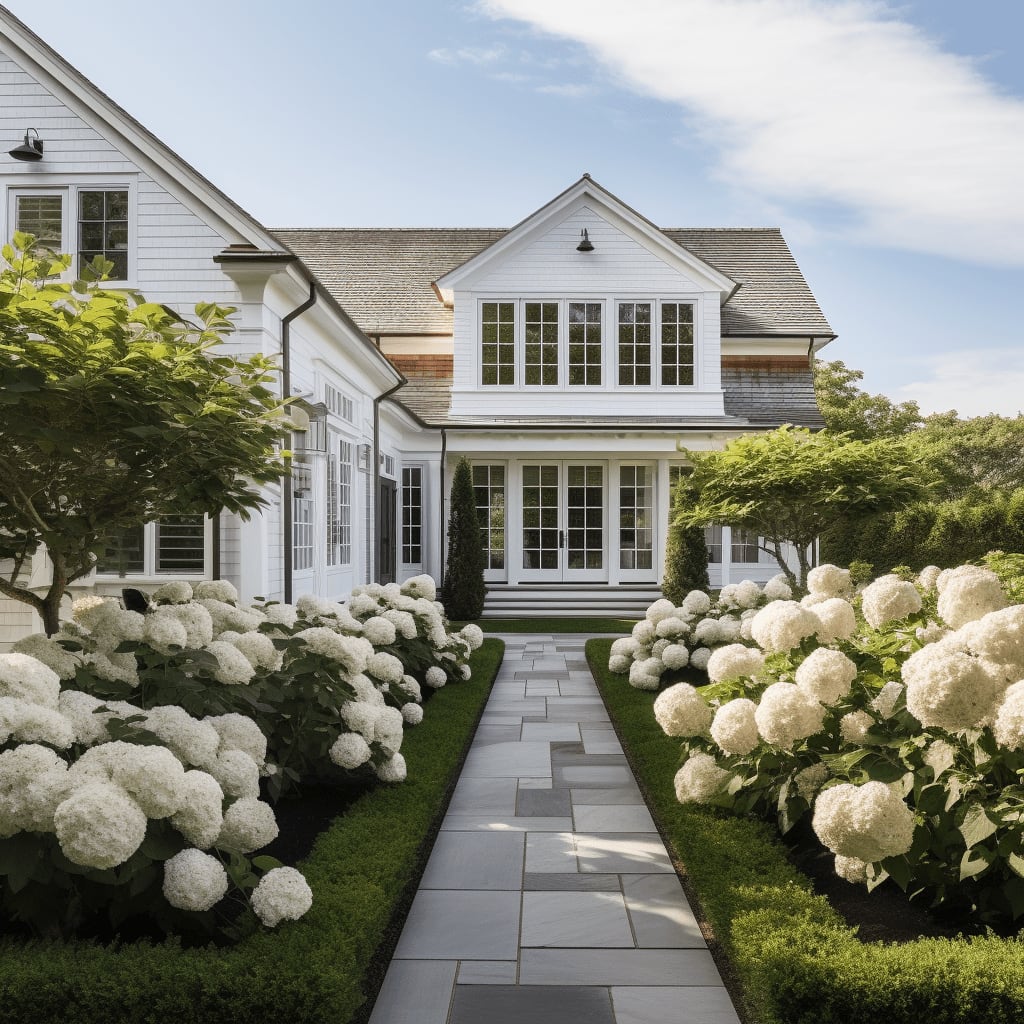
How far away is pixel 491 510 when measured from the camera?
18.2 meters

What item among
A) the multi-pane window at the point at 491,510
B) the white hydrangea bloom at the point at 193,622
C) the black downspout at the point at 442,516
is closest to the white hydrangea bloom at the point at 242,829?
the white hydrangea bloom at the point at 193,622

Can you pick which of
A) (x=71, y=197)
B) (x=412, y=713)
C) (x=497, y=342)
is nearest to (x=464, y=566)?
(x=497, y=342)

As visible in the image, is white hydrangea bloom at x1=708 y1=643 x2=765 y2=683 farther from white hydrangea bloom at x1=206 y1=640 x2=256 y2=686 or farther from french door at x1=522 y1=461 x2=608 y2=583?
french door at x1=522 y1=461 x2=608 y2=583

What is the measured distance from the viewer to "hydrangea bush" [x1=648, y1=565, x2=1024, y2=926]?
3.00 m

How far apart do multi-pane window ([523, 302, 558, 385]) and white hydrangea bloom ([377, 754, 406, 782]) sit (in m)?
13.6

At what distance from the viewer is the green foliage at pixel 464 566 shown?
51.8ft

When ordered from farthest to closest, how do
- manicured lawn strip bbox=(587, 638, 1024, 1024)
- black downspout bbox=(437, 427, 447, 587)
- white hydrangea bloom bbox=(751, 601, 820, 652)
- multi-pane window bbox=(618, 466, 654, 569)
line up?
multi-pane window bbox=(618, 466, 654, 569)
black downspout bbox=(437, 427, 447, 587)
white hydrangea bloom bbox=(751, 601, 820, 652)
manicured lawn strip bbox=(587, 638, 1024, 1024)

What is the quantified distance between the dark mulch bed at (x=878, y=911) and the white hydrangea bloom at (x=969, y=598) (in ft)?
3.44

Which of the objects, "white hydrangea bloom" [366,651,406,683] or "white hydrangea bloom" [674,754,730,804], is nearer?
"white hydrangea bloom" [674,754,730,804]

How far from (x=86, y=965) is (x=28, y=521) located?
98.1 inches

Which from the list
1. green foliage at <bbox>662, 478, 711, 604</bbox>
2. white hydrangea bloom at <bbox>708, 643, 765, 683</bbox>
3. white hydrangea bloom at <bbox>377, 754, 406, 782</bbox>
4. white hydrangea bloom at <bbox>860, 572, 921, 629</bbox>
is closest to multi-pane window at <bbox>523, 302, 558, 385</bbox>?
green foliage at <bbox>662, 478, 711, 604</bbox>

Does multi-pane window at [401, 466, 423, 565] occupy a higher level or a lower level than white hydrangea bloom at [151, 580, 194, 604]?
higher

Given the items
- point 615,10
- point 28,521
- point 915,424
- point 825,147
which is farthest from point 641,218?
point 915,424

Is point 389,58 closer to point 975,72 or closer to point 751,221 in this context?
point 975,72
